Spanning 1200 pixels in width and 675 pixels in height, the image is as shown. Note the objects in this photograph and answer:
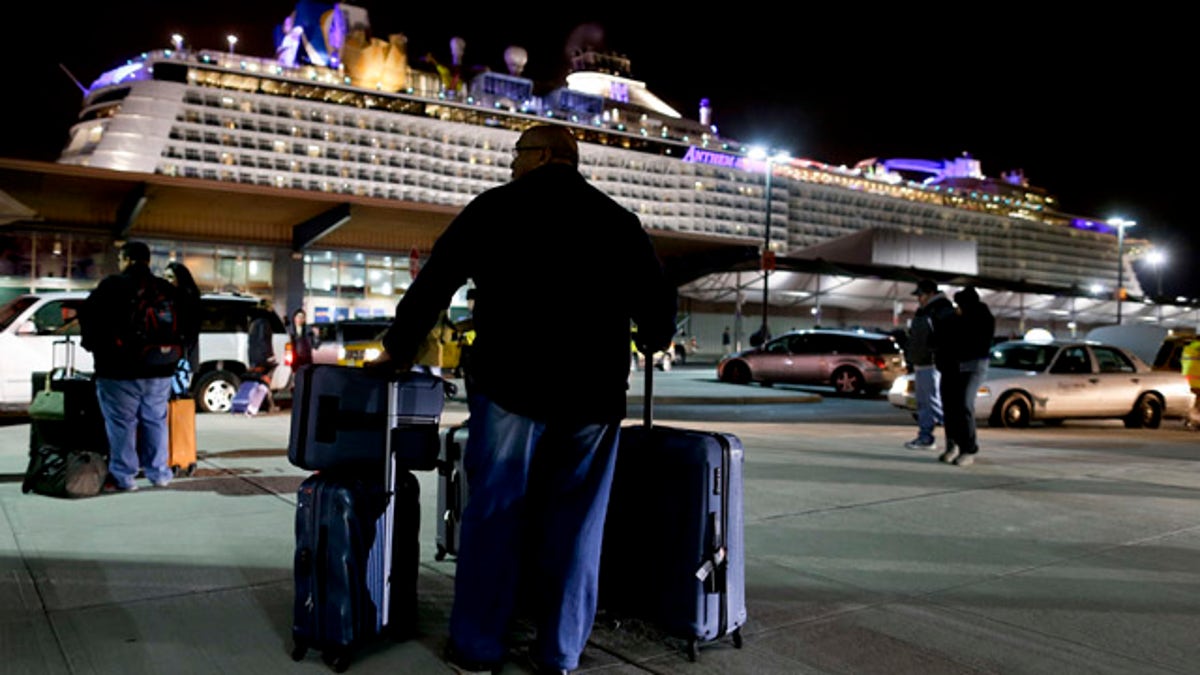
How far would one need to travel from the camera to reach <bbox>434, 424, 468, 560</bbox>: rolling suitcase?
3.60 metres

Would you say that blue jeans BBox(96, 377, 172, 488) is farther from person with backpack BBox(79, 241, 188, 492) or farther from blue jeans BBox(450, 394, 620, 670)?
blue jeans BBox(450, 394, 620, 670)

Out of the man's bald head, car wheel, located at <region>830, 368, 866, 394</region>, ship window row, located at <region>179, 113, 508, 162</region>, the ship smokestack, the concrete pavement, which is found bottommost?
the concrete pavement

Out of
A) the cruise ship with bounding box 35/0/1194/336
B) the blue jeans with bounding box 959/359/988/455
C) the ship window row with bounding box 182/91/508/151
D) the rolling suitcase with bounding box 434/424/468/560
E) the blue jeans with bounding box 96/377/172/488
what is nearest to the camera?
the rolling suitcase with bounding box 434/424/468/560

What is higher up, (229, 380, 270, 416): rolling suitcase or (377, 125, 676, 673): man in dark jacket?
(377, 125, 676, 673): man in dark jacket

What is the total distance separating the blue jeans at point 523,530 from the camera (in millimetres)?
2707

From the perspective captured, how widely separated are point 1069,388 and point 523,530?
1244 centimetres

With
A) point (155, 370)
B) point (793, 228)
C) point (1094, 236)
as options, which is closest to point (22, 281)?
point (155, 370)

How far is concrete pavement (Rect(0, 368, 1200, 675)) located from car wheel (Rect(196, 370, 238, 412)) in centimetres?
486

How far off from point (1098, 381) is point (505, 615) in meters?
13.1

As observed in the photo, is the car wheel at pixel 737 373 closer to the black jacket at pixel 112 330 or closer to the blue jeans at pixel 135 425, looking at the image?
the blue jeans at pixel 135 425

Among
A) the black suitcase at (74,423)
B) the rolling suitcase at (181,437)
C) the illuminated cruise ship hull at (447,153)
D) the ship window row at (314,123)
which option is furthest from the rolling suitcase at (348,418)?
the ship window row at (314,123)

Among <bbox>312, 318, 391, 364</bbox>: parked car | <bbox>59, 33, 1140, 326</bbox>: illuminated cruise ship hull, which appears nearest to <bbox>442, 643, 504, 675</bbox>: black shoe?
<bbox>312, 318, 391, 364</bbox>: parked car

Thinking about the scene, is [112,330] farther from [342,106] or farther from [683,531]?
[342,106]

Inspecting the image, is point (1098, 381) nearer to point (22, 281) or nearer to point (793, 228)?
point (22, 281)
